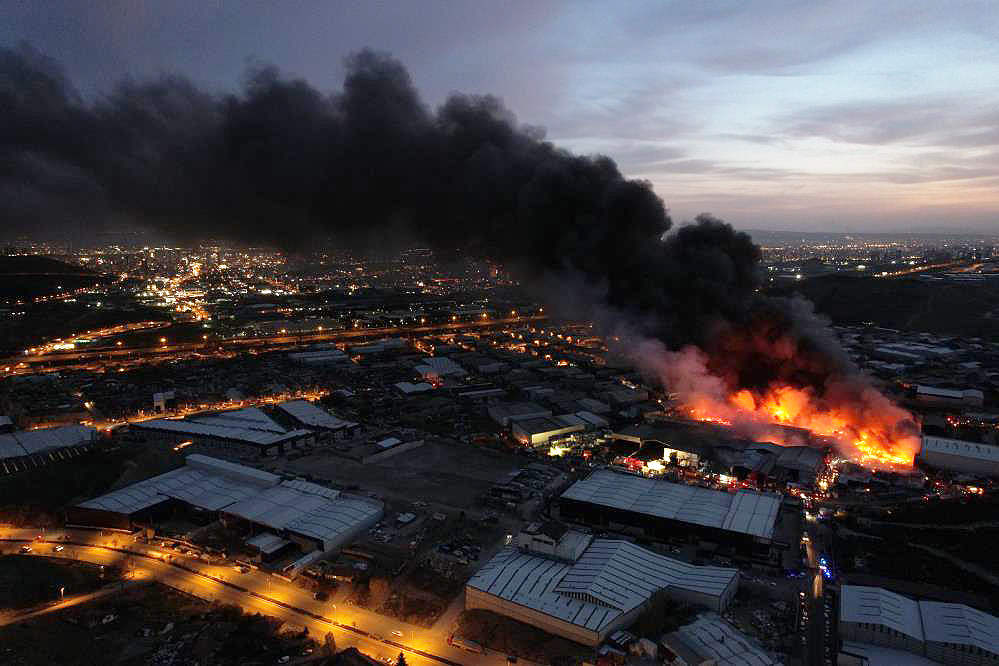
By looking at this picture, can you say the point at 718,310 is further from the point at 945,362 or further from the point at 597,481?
the point at 945,362

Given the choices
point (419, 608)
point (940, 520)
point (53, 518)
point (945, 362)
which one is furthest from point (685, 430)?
point (945, 362)

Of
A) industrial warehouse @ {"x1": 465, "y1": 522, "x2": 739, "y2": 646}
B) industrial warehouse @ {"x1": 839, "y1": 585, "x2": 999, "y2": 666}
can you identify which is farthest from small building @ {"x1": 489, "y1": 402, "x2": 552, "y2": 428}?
industrial warehouse @ {"x1": 839, "y1": 585, "x2": 999, "y2": 666}

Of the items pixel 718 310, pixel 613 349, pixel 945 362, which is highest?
pixel 718 310

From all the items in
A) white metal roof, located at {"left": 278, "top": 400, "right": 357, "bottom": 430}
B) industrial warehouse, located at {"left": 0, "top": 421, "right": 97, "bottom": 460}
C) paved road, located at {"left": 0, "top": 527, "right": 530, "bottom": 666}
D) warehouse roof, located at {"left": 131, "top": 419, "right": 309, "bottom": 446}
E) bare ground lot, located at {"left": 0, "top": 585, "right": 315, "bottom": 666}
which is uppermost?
industrial warehouse, located at {"left": 0, "top": 421, "right": 97, "bottom": 460}

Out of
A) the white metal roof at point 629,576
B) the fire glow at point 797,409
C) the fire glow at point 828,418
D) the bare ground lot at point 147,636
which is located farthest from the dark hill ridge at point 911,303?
the bare ground lot at point 147,636

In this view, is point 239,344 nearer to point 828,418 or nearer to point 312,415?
point 312,415

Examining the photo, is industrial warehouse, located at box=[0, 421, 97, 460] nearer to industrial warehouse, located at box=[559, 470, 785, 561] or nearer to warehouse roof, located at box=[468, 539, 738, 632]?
warehouse roof, located at box=[468, 539, 738, 632]

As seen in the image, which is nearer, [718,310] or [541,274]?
[718,310]
